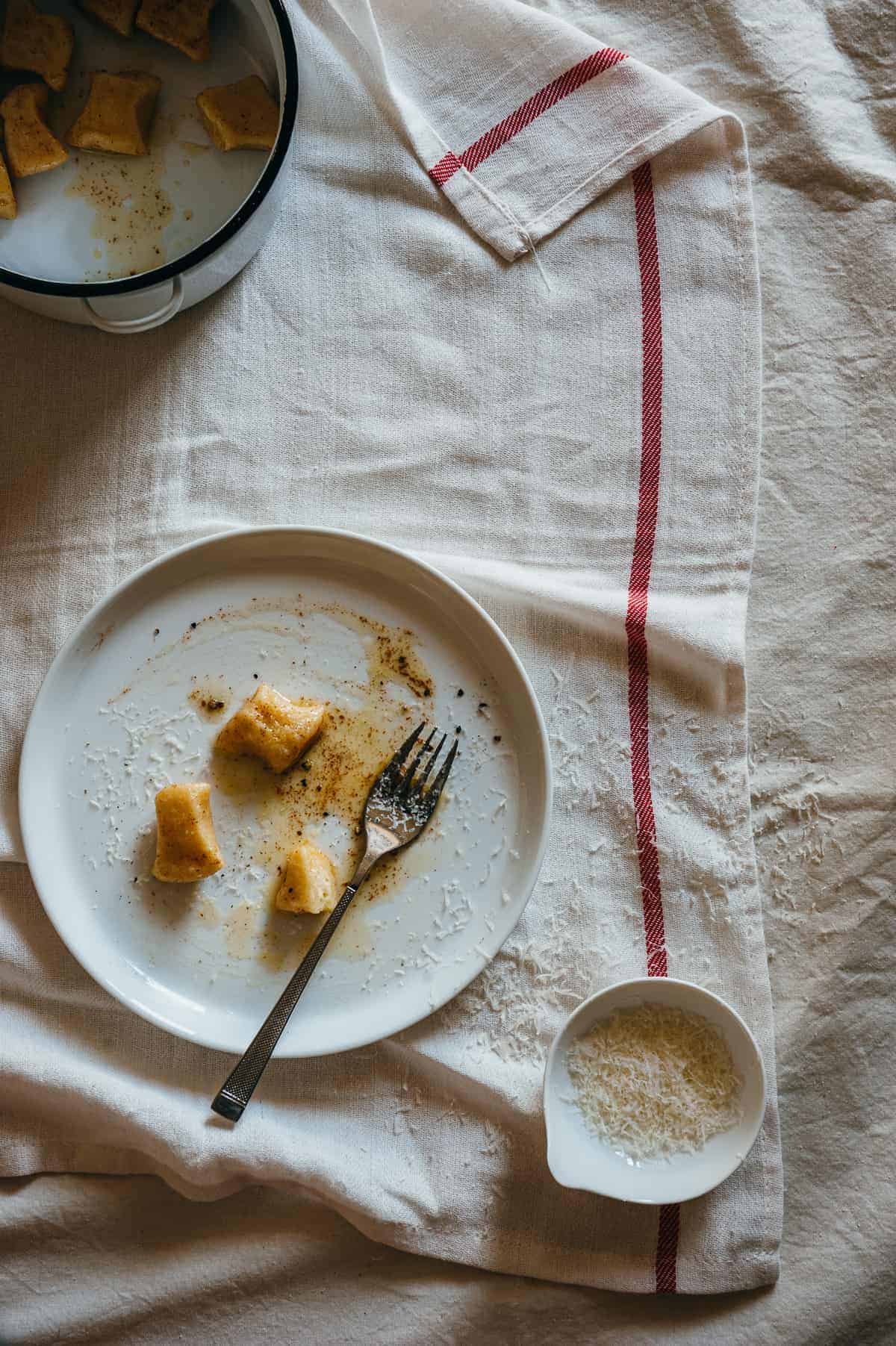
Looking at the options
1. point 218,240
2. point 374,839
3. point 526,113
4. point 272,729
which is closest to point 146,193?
point 218,240

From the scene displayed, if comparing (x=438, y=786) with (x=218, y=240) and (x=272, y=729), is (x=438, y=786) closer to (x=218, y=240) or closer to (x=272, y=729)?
(x=272, y=729)

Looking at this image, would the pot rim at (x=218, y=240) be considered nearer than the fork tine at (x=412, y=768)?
Yes

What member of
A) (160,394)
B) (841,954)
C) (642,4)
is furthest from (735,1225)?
(642,4)

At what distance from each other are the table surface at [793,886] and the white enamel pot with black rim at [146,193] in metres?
0.14

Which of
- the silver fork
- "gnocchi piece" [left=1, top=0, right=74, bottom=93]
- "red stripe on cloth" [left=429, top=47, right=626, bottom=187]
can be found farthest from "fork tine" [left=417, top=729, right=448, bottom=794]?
"gnocchi piece" [left=1, top=0, right=74, bottom=93]

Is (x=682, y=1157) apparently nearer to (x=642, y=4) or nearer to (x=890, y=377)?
(x=890, y=377)

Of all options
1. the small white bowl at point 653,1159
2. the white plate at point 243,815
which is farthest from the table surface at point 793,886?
Result: the white plate at point 243,815

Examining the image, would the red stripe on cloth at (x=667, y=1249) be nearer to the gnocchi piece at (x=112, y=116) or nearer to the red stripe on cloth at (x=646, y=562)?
the red stripe on cloth at (x=646, y=562)

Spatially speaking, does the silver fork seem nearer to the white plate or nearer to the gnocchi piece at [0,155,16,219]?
the white plate

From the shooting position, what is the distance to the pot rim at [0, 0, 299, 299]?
1504 mm

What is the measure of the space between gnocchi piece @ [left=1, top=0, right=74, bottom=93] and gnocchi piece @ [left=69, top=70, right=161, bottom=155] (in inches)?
2.6

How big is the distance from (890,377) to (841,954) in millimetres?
1002

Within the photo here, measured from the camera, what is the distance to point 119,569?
174 cm

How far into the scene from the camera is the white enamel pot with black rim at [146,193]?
1619mm
